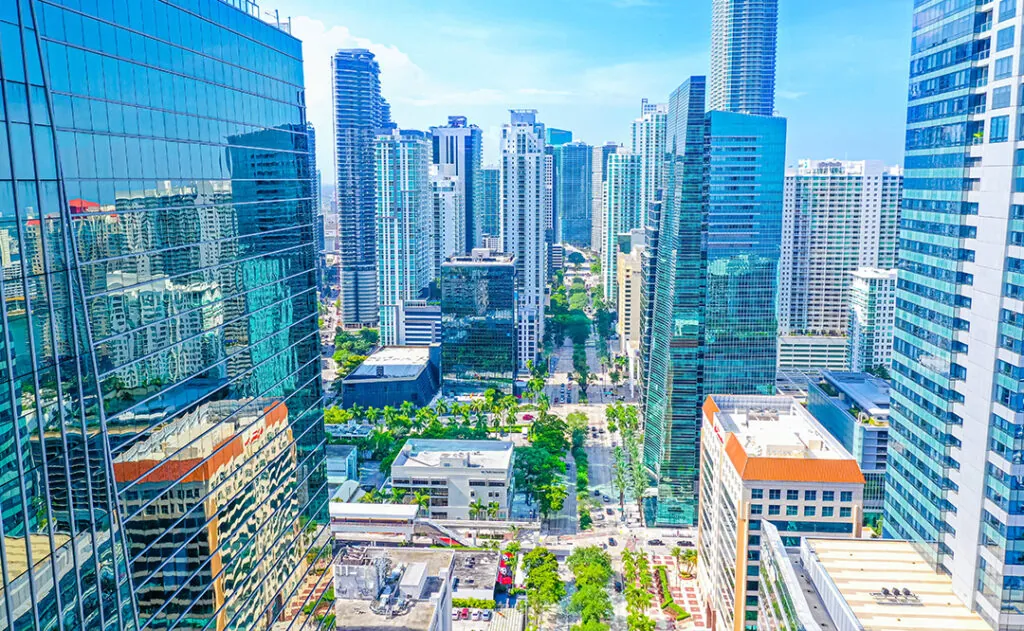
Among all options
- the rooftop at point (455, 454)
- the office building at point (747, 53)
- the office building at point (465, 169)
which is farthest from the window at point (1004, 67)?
the office building at point (747, 53)

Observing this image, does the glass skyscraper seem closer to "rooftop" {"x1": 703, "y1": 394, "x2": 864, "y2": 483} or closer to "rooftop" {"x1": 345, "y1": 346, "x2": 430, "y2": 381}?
"rooftop" {"x1": 703, "y1": 394, "x2": 864, "y2": 483}

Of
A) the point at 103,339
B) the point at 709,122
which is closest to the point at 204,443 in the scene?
the point at 103,339

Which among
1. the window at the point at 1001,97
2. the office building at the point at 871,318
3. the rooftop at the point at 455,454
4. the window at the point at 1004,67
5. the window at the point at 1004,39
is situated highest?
the window at the point at 1004,39

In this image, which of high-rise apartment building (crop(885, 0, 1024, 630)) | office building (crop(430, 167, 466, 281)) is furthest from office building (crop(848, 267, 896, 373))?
high-rise apartment building (crop(885, 0, 1024, 630))

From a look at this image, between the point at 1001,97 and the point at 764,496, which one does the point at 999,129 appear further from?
the point at 764,496

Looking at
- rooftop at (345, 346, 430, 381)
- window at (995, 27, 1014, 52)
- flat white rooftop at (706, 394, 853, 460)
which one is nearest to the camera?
window at (995, 27, 1014, 52)

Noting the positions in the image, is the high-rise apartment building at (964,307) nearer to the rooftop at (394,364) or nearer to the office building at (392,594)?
the office building at (392,594)

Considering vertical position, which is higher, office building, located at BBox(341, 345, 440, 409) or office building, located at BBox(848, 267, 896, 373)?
office building, located at BBox(848, 267, 896, 373)
